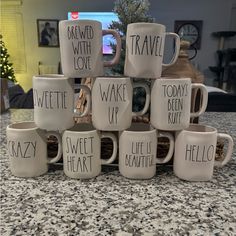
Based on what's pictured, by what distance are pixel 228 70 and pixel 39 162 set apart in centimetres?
445

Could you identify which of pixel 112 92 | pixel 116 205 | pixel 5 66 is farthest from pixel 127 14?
pixel 5 66

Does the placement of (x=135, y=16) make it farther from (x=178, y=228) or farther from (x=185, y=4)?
(x=185, y=4)

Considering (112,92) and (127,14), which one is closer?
(112,92)

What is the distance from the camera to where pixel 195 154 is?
0.55 m

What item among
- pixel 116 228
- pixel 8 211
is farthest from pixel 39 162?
pixel 116 228

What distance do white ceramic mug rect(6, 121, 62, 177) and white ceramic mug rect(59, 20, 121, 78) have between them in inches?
5.9

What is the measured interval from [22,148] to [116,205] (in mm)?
241

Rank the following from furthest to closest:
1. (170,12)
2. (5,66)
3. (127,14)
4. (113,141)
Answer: (170,12), (5,66), (127,14), (113,141)

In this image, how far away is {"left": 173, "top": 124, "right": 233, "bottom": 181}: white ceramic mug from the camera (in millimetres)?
545

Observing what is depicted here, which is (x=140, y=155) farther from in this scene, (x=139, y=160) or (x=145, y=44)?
(x=145, y=44)

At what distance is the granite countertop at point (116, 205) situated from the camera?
0.40 meters

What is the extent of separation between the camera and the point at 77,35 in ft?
1.74

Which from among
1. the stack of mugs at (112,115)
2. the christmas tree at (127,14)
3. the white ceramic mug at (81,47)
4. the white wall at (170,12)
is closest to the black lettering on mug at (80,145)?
the stack of mugs at (112,115)

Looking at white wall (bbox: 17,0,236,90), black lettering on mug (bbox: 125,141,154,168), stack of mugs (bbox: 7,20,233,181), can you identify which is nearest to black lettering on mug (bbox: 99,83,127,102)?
stack of mugs (bbox: 7,20,233,181)
